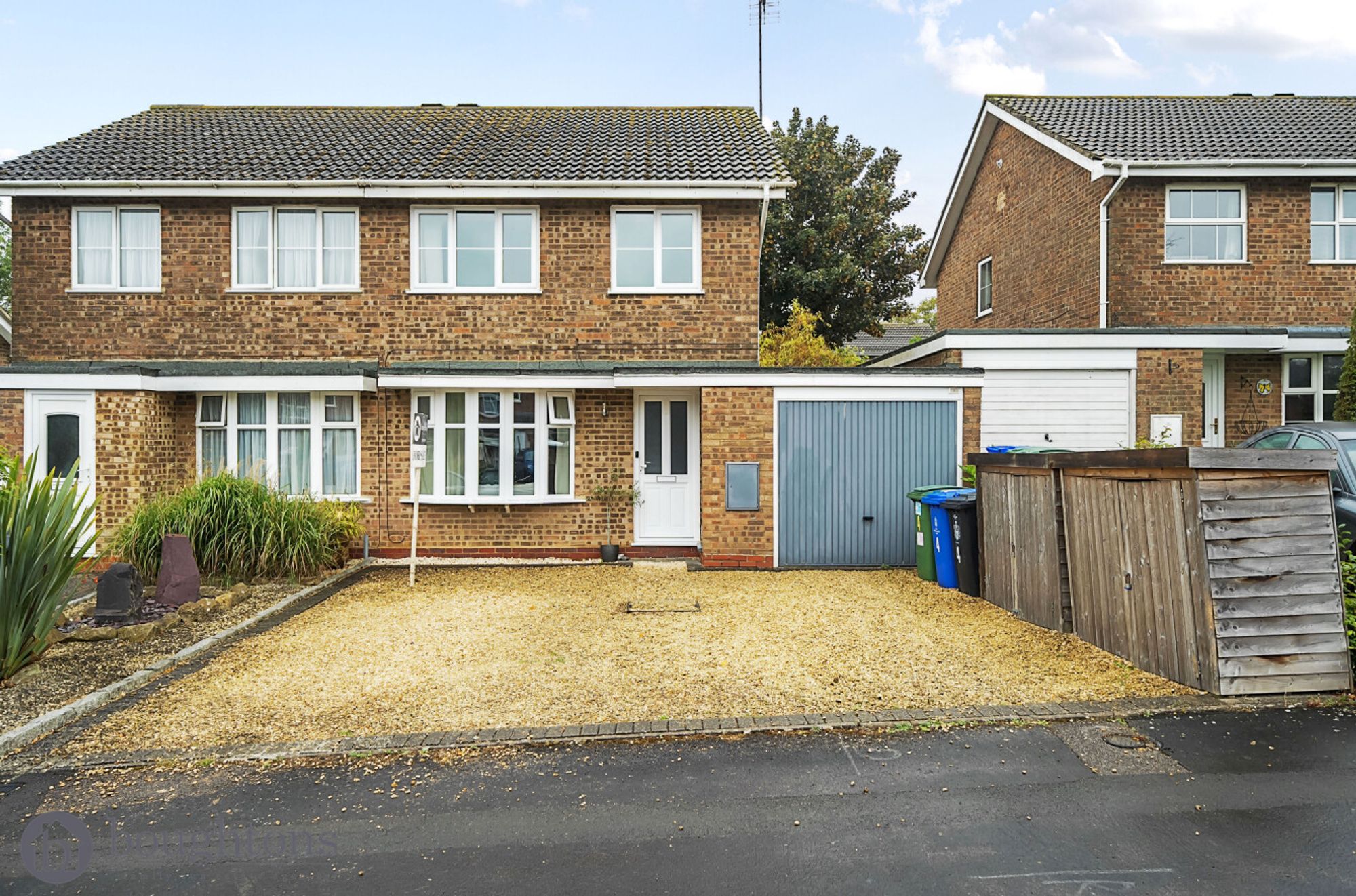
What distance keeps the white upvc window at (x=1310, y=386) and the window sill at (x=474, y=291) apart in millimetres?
11640

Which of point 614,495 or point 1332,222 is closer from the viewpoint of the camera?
point 614,495

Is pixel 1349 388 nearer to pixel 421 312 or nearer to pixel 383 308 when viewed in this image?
pixel 421 312

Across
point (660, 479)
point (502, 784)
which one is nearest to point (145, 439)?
point (660, 479)

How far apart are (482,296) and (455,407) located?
69.5 inches

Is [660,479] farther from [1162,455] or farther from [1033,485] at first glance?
[1162,455]

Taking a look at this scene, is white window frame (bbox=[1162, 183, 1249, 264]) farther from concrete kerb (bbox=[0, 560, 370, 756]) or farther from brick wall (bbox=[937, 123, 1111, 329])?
concrete kerb (bbox=[0, 560, 370, 756])

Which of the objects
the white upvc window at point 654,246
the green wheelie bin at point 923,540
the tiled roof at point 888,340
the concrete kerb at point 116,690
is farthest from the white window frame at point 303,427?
the tiled roof at point 888,340

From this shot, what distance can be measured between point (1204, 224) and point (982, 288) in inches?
224

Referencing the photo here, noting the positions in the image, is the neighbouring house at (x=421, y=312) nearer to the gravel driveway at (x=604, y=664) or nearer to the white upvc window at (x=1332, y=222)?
the gravel driveway at (x=604, y=664)

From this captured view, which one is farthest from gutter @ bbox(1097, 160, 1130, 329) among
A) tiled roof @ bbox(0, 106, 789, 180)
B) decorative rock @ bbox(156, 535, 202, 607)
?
decorative rock @ bbox(156, 535, 202, 607)

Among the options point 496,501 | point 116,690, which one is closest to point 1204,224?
point 496,501

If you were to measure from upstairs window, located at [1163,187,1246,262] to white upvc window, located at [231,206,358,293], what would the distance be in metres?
13.1

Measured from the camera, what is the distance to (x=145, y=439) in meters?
11.7

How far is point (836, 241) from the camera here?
25.3m
